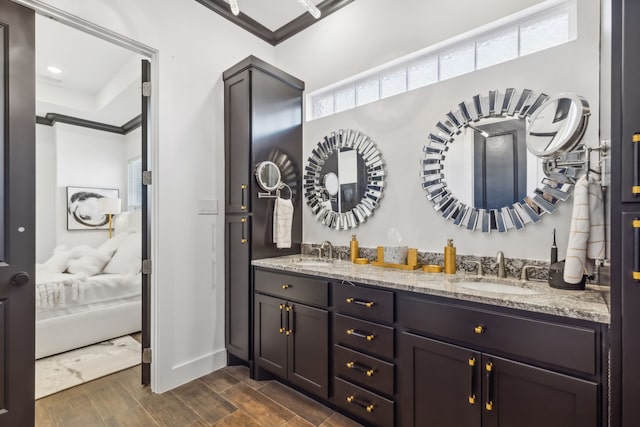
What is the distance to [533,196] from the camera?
1.70 m

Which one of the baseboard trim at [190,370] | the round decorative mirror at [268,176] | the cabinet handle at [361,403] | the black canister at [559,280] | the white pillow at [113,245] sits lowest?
the baseboard trim at [190,370]

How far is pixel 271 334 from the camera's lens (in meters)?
2.19

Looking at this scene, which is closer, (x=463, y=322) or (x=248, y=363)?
(x=463, y=322)

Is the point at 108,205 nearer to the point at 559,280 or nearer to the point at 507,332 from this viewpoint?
the point at 507,332

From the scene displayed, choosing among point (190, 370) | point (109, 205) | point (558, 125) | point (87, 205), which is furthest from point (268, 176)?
point (87, 205)

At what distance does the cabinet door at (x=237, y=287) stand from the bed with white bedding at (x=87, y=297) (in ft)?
4.53

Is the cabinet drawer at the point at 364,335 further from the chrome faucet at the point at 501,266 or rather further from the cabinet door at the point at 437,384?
the chrome faucet at the point at 501,266

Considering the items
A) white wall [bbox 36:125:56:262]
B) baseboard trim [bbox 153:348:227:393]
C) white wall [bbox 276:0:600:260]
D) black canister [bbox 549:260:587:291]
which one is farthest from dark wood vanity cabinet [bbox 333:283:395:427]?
white wall [bbox 36:125:56:262]

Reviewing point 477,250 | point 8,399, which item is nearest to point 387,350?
point 477,250

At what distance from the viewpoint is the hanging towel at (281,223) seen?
2.47 metres

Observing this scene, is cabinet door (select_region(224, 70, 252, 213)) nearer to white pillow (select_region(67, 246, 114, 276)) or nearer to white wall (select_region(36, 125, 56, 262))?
white pillow (select_region(67, 246, 114, 276))

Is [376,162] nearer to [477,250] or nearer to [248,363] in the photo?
[477,250]

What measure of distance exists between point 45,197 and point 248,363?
4.51 meters

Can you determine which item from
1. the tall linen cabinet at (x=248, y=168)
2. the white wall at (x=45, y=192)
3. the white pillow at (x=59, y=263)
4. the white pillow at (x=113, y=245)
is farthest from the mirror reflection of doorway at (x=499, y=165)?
the white wall at (x=45, y=192)
